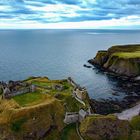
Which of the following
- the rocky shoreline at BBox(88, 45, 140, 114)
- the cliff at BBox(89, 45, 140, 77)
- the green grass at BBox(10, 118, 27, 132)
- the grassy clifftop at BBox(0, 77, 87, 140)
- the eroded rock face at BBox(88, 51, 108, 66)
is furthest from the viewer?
the eroded rock face at BBox(88, 51, 108, 66)

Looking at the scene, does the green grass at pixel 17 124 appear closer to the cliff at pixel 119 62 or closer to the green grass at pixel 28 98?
the green grass at pixel 28 98

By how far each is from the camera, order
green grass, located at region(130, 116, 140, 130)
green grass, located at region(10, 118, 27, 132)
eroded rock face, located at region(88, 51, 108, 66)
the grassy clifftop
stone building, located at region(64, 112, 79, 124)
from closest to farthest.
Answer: green grass, located at region(10, 118, 27, 132), the grassy clifftop, stone building, located at region(64, 112, 79, 124), green grass, located at region(130, 116, 140, 130), eroded rock face, located at region(88, 51, 108, 66)

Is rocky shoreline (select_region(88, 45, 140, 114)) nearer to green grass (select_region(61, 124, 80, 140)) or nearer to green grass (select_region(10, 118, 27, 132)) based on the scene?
green grass (select_region(61, 124, 80, 140))

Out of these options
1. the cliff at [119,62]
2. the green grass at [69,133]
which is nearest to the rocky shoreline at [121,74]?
the cliff at [119,62]

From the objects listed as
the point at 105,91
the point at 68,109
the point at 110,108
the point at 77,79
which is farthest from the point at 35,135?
the point at 77,79

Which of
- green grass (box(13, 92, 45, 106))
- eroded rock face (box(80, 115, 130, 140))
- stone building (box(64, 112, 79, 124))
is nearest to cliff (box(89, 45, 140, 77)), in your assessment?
green grass (box(13, 92, 45, 106))

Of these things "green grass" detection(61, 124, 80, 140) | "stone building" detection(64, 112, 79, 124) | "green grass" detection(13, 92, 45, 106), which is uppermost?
"green grass" detection(13, 92, 45, 106)

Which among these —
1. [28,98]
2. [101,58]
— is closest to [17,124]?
[28,98]
